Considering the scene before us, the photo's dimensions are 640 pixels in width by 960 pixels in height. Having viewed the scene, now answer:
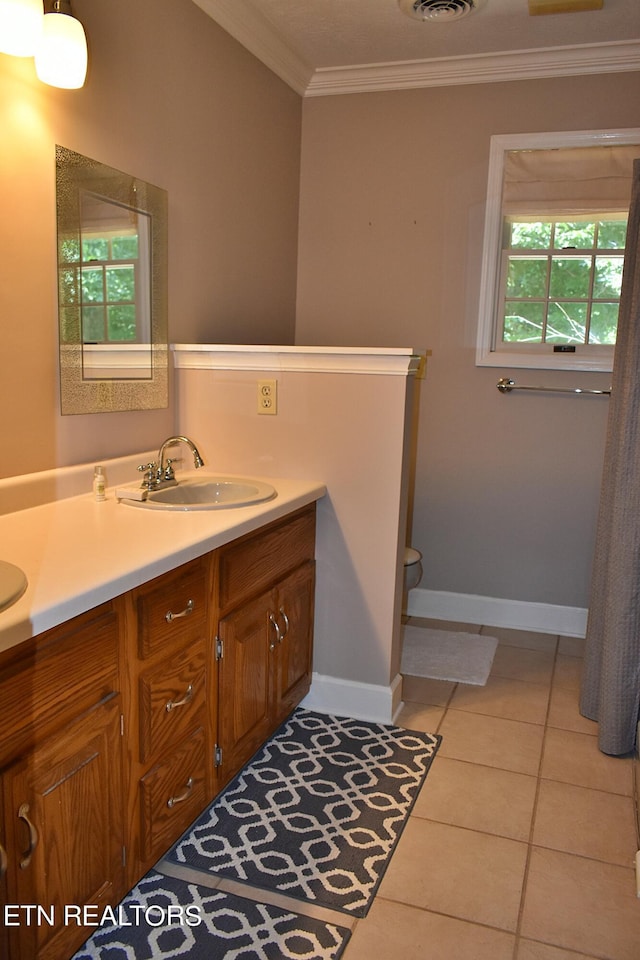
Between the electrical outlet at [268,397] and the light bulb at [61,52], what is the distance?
0.99 metres

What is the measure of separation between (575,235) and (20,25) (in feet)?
7.41

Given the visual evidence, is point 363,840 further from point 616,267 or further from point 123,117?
point 616,267

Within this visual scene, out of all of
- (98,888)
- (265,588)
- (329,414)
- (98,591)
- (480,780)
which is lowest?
(480,780)

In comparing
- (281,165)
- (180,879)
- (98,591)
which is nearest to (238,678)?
(180,879)

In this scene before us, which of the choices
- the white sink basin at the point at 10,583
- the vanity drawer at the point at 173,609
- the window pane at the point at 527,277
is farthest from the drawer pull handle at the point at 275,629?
the window pane at the point at 527,277

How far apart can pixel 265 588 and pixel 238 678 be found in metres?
0.26

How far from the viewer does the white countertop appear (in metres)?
1.23

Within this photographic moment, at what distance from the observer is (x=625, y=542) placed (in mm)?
2293

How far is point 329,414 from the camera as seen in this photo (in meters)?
2.40

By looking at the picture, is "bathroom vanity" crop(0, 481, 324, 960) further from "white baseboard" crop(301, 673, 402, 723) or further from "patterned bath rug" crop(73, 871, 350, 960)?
"white baseboard" crop(301, 673, 402, 723)

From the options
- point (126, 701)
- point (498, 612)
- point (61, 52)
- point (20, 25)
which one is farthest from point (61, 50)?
point (498, 612)

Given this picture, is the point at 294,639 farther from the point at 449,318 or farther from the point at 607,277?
the point at 607,277

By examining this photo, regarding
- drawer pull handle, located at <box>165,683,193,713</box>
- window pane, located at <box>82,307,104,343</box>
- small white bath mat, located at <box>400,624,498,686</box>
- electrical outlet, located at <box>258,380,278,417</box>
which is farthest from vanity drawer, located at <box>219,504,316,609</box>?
small white bath mat, located at <box>400,624,498,686</box>

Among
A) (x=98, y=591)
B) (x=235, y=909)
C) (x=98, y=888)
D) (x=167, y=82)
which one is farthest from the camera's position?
(x=167, y=82)
